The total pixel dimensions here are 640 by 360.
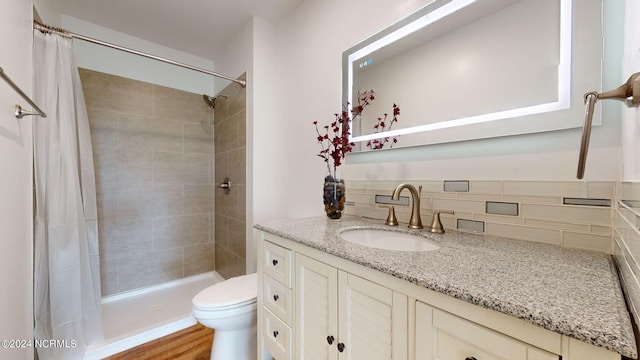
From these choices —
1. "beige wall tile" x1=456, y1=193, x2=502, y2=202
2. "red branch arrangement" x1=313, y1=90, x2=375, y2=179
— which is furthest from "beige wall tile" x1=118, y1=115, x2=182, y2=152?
"beige wall tile" x1=456, y1=193, x2=502, y2=202

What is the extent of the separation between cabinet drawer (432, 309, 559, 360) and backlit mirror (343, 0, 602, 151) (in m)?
0.69

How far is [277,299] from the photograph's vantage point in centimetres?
99

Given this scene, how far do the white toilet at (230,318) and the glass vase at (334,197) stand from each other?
634 millimetres

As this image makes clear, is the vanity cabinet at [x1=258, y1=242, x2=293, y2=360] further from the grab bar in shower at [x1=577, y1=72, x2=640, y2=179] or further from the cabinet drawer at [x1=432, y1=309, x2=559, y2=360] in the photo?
the grab bar in shower at [x1=577, y1=72, x2=640, y2=179]

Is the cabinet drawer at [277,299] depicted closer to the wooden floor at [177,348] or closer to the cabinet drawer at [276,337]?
the cabinet drawer at [276,337]

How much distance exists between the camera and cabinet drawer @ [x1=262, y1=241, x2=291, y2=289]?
93cm

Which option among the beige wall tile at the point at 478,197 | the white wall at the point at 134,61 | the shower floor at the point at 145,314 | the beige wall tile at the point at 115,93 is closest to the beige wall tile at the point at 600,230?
the beige wall tile at the point at 478,197

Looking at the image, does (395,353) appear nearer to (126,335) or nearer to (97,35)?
(126,335)

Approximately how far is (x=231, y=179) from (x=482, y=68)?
2.06m

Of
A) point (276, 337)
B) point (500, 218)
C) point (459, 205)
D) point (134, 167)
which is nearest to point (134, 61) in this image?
point (134, 167)

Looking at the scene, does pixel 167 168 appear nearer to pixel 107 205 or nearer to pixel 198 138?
pixel 198 138

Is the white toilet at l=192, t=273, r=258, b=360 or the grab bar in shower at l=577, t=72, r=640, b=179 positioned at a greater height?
the grab bar in shower at l=577, t=72, r=640, b=179

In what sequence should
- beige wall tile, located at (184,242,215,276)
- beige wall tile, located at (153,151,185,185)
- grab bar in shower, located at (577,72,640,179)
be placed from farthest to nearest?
beige wall tile, located at (184,242,215,276)
beige wall tile, located at (153,151,185,185)
grab bar in shower, located at (577,72,640,179)

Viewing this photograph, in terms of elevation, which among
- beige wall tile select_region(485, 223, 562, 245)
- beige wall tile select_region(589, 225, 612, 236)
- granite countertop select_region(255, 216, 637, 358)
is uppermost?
beige wall tile select_region(589, 225, 612, 236)
